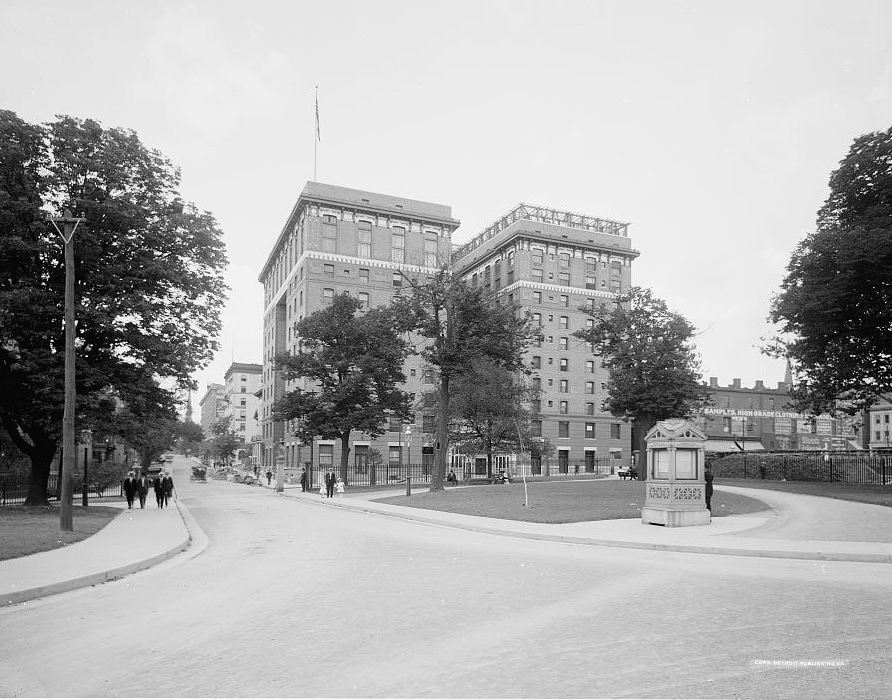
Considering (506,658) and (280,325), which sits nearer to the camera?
(506,658)

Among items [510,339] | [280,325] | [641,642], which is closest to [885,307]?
[510,339]

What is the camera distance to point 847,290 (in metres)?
29.8

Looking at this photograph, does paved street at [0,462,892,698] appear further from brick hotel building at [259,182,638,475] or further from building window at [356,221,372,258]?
building window at [356,221,372,258]

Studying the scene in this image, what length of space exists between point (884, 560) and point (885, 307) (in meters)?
19.5

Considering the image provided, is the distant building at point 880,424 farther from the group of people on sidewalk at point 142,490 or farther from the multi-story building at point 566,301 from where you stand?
the group of people on sidewalk at point 142,490

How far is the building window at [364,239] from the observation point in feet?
265

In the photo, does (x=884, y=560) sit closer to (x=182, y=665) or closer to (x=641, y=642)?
(x=641, y=642)

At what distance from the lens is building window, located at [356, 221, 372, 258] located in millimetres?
80688

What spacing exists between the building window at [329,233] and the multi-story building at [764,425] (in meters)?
52.0

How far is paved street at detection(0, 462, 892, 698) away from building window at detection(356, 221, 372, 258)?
6856cm

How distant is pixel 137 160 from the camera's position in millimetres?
29016

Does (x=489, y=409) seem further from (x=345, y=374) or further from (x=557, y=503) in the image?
(x=557, y=503)

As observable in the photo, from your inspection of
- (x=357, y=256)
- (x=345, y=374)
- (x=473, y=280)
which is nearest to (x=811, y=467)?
(x=345, y=374)

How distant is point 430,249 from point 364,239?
8075 millimetres
